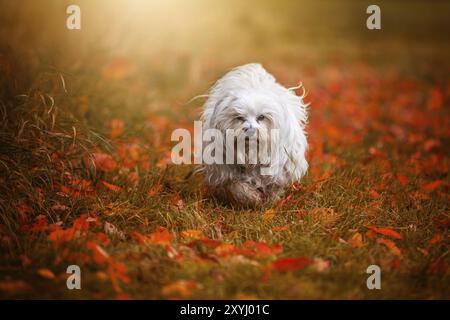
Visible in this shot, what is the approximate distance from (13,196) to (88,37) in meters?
→ 3.89

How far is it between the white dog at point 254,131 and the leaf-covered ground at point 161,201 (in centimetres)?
15

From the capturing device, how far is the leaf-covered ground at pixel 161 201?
3.51 meters

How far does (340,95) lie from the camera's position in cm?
986

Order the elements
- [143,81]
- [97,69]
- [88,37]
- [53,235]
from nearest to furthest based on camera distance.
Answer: [53,235] < [97,69] < [88,37] < [143,81]

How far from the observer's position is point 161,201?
14.9 ft

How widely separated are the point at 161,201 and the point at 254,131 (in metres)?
0.94

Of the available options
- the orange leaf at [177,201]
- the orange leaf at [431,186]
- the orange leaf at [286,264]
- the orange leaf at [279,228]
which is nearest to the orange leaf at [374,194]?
the orange leaf at [431,186]

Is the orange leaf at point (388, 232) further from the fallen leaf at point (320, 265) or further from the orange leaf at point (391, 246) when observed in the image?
the fallen leaf at point (320, 265)

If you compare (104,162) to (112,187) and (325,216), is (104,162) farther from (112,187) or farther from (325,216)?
(325,216)

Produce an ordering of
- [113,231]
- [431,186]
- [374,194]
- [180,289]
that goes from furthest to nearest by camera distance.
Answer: [431,186] → [374,194] → [113,231] → [180,289]

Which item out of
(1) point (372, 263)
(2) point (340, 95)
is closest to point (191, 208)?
(1) point (372, 263)

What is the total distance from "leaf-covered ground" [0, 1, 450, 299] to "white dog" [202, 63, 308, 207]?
0.49 ft

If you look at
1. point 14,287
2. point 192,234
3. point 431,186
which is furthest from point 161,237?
point 431,186

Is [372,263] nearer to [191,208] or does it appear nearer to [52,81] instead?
[191,208]
